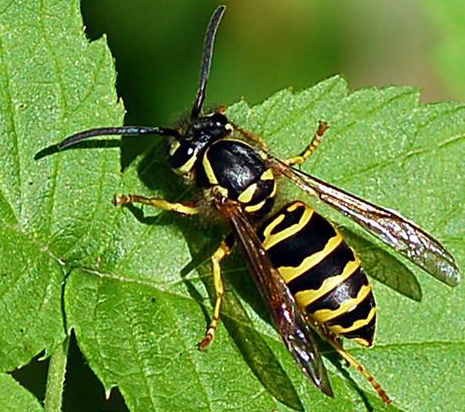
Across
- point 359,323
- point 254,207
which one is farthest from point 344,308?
point 254,207

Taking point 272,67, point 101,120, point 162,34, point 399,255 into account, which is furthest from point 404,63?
point 101,120

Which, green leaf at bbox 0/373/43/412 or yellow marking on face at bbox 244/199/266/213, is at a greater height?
yellow marking on face at bbox 244/199/266/213

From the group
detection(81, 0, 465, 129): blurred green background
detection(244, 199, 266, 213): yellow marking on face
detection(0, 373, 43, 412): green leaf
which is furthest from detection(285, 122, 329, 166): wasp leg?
detection(81, 0, 465, 129): blurred green background

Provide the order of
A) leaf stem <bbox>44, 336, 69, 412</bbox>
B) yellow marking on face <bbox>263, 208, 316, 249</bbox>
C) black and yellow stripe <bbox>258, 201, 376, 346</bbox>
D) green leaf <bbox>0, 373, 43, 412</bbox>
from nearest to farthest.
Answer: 1. green leaf <bbox>0, 373, 43, 412</bbox>
2. leaf stem <bbox>44, 336, 69, 412</bbox>
3. black and yellow stripe <bbox>258, 201, 376, 346</bbox>
4. yellow marking on face <bbox>263, 208, 316, 249</bbox>

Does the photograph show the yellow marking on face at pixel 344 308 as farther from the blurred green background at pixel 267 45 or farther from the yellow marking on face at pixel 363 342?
the blurred green background at pixel 267 45

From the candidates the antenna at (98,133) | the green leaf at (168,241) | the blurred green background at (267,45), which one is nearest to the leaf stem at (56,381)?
the green leaf at (168,241)

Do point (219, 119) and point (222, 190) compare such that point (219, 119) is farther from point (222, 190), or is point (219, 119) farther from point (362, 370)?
point (362, 370)

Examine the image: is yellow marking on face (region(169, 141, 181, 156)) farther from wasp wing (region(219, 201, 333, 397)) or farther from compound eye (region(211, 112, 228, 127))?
wasp wing (region(219, 201, 333, 397))
